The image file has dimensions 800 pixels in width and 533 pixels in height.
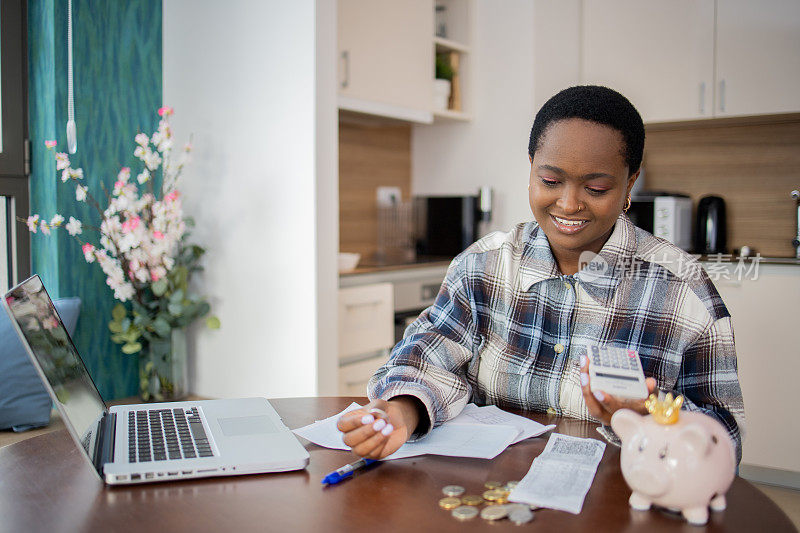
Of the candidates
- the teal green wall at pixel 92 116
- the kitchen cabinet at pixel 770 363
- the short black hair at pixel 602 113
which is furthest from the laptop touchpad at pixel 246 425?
the kitchen cabinet at pixel 770 363

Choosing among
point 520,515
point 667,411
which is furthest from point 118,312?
point 667,411

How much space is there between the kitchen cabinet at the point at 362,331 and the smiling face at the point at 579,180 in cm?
159

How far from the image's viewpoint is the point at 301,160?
2615 millimetres

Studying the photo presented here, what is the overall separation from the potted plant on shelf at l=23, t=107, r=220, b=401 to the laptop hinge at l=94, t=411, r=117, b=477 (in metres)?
1.36

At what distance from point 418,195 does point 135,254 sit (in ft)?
6.10

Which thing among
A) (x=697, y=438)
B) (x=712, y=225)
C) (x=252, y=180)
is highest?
(x=252, y=180)

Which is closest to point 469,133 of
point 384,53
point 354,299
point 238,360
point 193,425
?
point 384,53

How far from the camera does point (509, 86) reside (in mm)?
3547

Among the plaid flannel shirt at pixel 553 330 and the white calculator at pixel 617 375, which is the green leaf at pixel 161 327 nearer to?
the plaid flannel shirt at pixel 553 330

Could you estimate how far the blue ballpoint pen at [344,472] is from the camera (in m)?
0.94

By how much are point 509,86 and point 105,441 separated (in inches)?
115

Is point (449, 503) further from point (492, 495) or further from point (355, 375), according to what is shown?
point (355, 375)

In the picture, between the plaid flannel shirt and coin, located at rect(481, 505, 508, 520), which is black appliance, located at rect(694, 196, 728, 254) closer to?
the plaid flannel shirt

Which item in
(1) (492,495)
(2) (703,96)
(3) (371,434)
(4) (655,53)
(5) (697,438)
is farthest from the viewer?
(4) (655,53)
